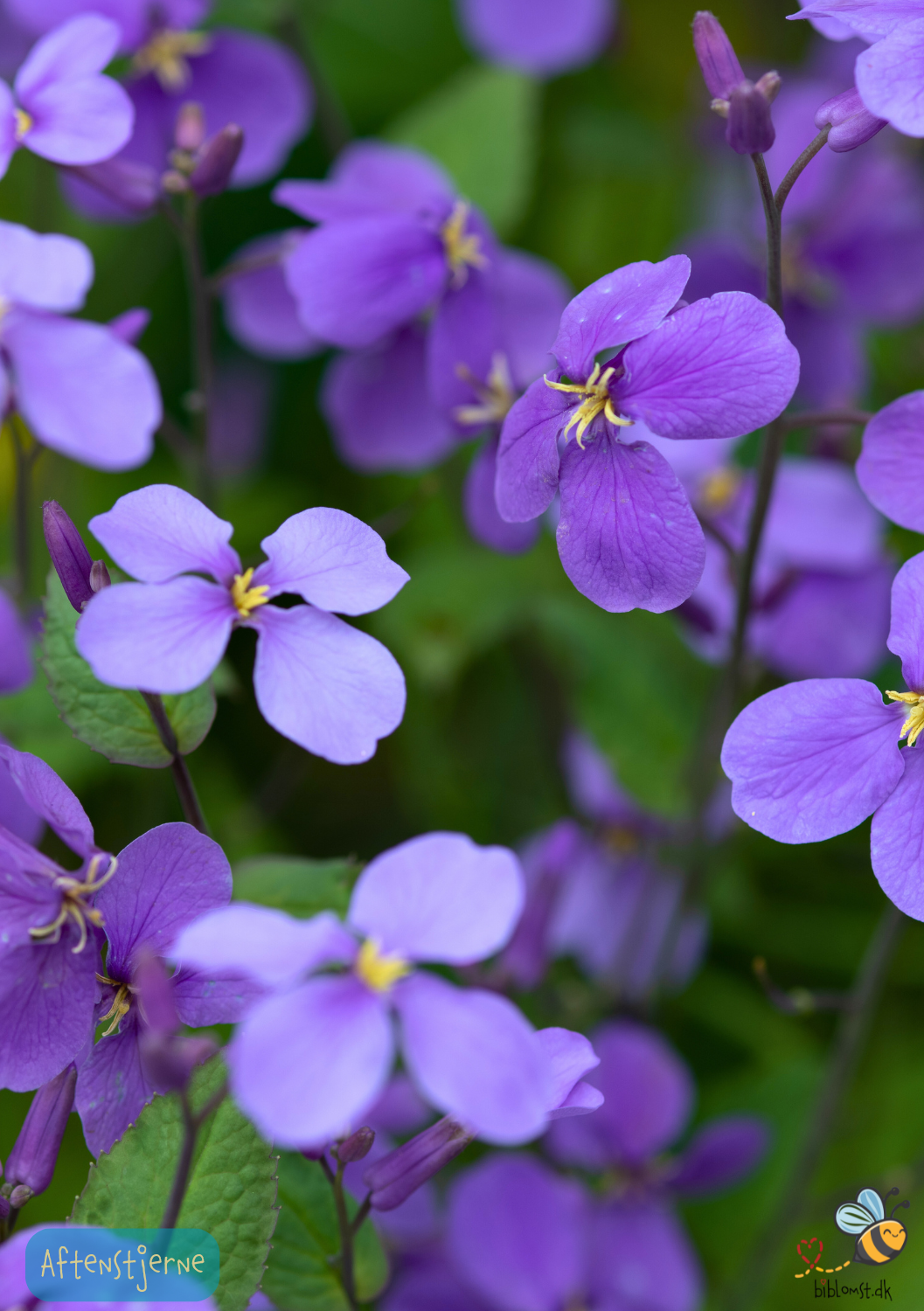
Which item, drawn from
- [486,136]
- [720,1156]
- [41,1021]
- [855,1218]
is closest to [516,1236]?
[720,1156]

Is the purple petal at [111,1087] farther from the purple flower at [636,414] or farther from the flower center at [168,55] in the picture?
Answer: the flower center at [168,55]

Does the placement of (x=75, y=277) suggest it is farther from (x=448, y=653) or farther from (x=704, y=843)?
(x=704, y=843)

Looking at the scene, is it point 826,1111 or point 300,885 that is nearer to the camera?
point 300,885

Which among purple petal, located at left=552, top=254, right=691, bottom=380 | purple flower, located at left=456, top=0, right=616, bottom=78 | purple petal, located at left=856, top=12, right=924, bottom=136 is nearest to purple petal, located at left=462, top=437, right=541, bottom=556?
purple petal, located at left=552, top=254, right=691, bottom=380

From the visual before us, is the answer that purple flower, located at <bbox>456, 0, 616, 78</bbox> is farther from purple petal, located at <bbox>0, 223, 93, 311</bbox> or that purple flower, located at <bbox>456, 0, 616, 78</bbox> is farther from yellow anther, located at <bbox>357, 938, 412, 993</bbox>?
yellow anther, located at <bbox>357, 938, 412, 993</bbox>

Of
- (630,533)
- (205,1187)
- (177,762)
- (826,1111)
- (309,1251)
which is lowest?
(826,1111)

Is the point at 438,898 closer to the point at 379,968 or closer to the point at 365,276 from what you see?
the point at 379,968

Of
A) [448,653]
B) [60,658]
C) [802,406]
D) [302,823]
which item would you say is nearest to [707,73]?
[60,658]
